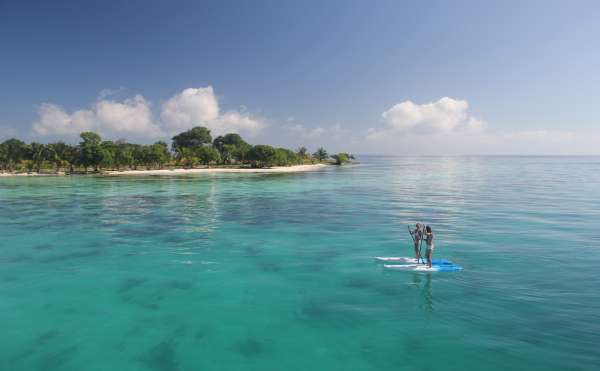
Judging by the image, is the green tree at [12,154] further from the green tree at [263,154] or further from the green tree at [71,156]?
the green tree at [263,154]

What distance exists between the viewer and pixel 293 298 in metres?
19.3

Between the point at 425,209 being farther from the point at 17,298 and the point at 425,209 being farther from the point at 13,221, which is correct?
the point at 13,221

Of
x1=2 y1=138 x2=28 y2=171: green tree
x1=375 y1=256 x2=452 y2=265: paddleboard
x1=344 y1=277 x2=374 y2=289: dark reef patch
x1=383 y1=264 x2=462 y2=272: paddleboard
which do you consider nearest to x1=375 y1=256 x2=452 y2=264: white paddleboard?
x1=375 y1=256 x2=452 y2=265: paddleboard

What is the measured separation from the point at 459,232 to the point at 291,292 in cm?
2194

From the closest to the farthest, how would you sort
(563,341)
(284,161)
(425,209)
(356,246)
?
(563,341)
(356,246)
(425,209)
(284,161)

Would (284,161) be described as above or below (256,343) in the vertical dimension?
above

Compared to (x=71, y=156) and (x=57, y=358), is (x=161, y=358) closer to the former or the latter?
(x=57, y=358)

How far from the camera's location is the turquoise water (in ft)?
45.8

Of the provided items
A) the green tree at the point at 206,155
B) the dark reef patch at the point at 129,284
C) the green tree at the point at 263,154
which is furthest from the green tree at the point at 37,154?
the dark reef patch at the point at 129,284

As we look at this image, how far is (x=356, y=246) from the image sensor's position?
30.0 m

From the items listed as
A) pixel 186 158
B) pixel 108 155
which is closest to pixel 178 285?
pixel 108 155

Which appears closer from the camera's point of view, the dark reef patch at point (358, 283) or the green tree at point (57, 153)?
the dark reef patch at point (358, 283)

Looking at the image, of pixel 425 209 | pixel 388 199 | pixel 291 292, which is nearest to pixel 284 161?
pixel 388 199

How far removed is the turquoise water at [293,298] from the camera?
14.0m
